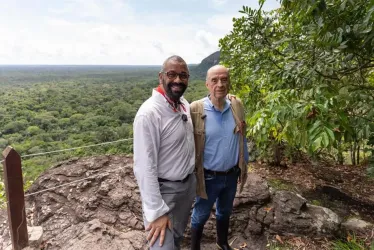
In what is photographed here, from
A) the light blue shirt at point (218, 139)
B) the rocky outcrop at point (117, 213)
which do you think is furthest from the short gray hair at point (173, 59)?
the rocky outcrop at point (117, 213)

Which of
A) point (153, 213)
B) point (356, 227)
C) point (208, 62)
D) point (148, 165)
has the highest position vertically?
point (208, 62)

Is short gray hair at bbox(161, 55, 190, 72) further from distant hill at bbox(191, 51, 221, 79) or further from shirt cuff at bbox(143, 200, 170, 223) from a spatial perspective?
distant hill at bbox(191, 51, 221, 79)

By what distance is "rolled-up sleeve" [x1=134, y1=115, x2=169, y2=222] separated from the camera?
161cm

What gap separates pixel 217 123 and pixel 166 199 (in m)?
0.74

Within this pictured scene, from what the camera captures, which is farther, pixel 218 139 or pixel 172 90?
pixel 218 139

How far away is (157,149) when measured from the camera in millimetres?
1687

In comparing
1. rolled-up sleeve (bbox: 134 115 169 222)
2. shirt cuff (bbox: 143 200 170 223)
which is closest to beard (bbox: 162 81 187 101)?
rolled-up sleeve (bbox: 134 115 169 222)

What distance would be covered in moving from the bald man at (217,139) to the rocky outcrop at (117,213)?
39.7 inches

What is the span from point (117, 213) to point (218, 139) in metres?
1.66

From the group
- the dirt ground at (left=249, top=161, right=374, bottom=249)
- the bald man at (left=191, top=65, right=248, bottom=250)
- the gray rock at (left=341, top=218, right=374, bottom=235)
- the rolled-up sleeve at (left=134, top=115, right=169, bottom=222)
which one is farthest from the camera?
the gray rock at (left=341, top=218, right=374, bottom=235)

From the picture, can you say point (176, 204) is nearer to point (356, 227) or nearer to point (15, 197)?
point (15, 197)

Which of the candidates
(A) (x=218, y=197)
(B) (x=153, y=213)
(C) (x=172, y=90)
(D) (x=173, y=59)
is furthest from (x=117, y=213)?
(D) (x=173, y=59)

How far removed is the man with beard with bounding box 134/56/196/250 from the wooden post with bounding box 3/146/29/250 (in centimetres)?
144

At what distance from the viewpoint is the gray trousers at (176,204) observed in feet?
5.61
